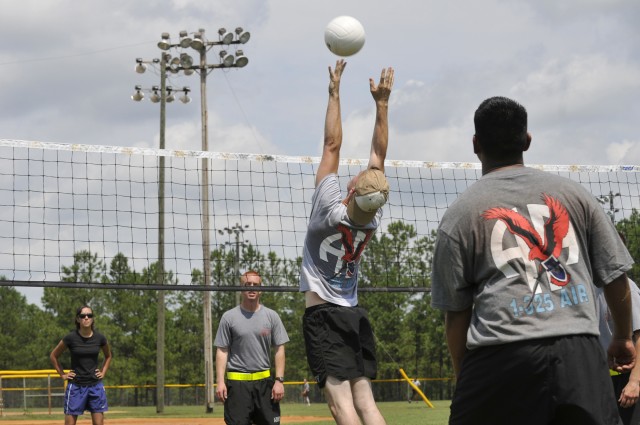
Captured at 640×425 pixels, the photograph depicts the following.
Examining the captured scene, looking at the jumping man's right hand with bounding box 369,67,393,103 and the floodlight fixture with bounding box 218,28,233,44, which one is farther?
the floodlight fixture with bounding box 218,28,233,44

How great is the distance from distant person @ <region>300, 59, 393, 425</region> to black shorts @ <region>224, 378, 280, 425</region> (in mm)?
3353

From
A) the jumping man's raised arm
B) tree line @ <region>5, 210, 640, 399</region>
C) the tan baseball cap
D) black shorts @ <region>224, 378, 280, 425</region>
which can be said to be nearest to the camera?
the tan baseball cap

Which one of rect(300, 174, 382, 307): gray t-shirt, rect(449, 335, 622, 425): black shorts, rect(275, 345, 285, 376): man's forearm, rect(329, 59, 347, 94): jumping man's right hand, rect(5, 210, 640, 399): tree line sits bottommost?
rect(449, 335, 622, 425): black shorts

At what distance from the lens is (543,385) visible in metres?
3.67

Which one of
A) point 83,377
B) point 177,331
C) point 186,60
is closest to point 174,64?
point 186,60

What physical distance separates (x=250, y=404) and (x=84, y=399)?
12.9 feet

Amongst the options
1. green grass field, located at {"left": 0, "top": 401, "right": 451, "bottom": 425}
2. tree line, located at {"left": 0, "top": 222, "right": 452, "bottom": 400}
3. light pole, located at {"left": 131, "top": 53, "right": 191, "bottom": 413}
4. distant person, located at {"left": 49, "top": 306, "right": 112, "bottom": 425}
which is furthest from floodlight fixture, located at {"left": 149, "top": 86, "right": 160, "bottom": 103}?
tree line, located at {"left": 0, "top": 222, "right": 452, "bottom": 400}

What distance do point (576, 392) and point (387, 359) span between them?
196ft

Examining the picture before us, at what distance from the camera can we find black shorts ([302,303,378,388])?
6383mm

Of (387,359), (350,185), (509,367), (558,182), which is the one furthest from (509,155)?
(387,359)

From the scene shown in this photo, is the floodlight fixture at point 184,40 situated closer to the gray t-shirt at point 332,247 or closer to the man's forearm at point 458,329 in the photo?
the gray t-shirt at point 332,247

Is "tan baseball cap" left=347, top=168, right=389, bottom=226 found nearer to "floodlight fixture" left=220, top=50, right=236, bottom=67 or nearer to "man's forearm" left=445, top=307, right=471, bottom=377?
"man's forearm" left=445, top=307, right=471, bottom=377

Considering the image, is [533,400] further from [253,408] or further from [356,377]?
[253,408]

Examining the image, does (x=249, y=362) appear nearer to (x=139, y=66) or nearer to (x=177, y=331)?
(x=139, y=66)
